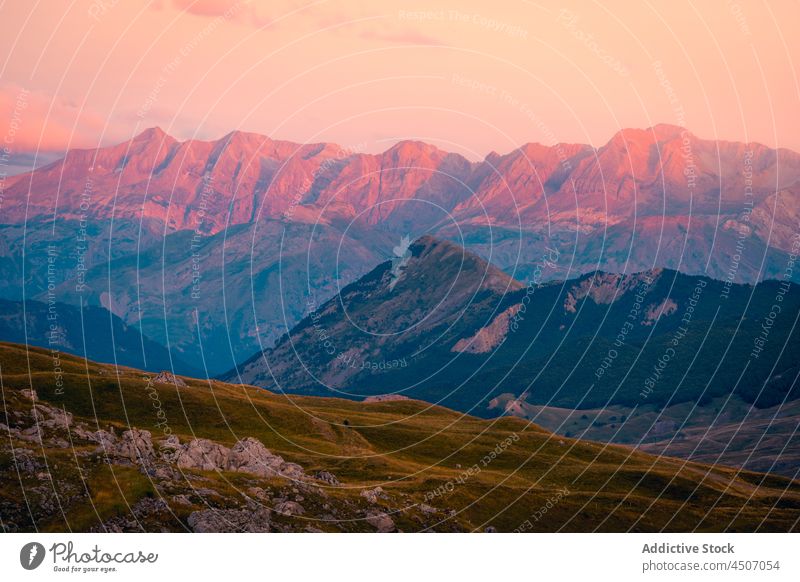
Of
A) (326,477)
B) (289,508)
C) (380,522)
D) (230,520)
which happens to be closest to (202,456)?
(289,508)

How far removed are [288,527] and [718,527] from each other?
294ft

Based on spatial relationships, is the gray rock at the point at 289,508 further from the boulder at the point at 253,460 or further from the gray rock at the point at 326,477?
the gray rock at the point at 326,477

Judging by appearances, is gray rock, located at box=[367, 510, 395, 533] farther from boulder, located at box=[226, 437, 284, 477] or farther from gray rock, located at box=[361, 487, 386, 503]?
boulder, located at box=[226, 437, 284, 477]

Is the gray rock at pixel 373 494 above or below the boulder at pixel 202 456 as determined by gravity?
below

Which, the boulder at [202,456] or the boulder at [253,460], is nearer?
the boulder at [202,456]

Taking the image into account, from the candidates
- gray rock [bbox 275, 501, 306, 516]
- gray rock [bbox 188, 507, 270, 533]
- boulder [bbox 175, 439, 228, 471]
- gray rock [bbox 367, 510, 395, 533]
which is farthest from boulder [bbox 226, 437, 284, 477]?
gray rock [bbox 188, 507, 270, 533]

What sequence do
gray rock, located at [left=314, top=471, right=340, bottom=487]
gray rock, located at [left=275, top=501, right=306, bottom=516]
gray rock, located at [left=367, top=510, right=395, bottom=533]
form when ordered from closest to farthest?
gray rock, located at [left=275, top=501, right=306, bottom=516], gray rock, located at [left=367, top=510, right=395, bottom=533], gray rock, located at [left=314, top=471, right=340, bottom=487]

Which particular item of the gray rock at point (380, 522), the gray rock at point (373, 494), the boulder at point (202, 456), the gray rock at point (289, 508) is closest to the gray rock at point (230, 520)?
the gray rock at point (289, 508)

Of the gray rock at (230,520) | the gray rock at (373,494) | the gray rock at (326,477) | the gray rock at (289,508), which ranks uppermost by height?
the gray rock at (230,520)

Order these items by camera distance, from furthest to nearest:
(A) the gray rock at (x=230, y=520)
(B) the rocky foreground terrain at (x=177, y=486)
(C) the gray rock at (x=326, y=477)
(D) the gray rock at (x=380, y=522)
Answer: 1. (C) the gray rock at (x=326, y=477)
2. (D) the gray rock at (x=380, y=522)
3. (A) the gray rock at (x=230, y=520)
4. (B) the rocky foreground terrain at (x=177, y=486)

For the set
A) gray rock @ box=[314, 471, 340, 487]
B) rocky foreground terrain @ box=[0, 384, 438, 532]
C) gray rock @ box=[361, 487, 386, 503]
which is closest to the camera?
rocky foreground terrain @ box=[0, 384, 438, 532]
